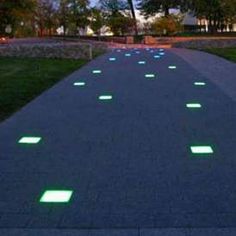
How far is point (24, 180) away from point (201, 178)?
5.70 feet

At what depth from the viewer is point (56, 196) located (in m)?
5.26

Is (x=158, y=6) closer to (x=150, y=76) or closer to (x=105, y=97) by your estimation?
(x=150, y=76)

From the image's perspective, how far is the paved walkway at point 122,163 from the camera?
475cm

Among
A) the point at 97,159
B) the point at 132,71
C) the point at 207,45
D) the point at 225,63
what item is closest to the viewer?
the point at 97,159

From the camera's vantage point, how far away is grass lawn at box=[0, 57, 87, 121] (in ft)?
35.4

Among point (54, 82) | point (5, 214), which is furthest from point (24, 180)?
point (54, 82)

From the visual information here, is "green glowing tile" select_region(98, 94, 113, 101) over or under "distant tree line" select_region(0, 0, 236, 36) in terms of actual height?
under

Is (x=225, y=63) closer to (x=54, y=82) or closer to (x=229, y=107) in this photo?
(x=54, y=82)

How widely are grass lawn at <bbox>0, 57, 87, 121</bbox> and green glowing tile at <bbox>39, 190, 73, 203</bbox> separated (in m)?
3.99

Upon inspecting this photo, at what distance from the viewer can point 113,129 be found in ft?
27.0

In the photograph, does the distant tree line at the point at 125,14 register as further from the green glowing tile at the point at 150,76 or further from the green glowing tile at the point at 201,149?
the green glowing tile at the point at 201,149

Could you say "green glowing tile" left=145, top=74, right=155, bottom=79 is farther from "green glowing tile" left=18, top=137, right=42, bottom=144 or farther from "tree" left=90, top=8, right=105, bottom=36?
"tree" left=90, top=8, right=105, bottom=36

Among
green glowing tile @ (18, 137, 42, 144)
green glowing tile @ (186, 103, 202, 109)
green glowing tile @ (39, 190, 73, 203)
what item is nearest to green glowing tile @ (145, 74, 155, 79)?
green glowing tile @ (186, 103, 202, 109)

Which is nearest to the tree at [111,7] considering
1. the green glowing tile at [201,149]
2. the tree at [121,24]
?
the tree at [121,24]
